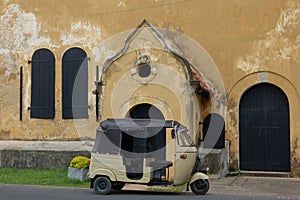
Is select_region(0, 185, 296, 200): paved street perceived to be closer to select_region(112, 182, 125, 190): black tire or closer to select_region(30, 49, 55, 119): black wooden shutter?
select_region(112, 182, 125, 190): black tire

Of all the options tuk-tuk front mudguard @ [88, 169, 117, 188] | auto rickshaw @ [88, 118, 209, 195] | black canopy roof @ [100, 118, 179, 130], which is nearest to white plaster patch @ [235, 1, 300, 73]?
auto rickshaw @ [88, 118, 209, 195]

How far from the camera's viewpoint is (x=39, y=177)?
15.8 m

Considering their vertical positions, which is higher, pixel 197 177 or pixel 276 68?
pixel 276 68

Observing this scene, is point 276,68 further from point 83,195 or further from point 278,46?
point 83,195

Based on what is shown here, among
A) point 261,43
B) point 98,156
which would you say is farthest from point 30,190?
point 261,43

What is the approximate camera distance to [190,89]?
1509 cm

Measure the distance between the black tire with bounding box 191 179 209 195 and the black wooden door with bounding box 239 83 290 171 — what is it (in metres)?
4.55

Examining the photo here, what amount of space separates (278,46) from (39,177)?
28.7 ft

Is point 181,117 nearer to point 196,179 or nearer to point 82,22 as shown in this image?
point 196,179

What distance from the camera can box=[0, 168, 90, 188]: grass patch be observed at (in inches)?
583

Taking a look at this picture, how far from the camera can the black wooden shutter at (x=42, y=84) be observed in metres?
18.4

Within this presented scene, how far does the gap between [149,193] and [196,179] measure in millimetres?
1332

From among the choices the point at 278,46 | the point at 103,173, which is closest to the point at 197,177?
the point at 103,173

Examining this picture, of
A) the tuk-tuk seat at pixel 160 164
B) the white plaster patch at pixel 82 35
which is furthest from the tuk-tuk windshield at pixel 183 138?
the white plaster patch at pixel 82 35
